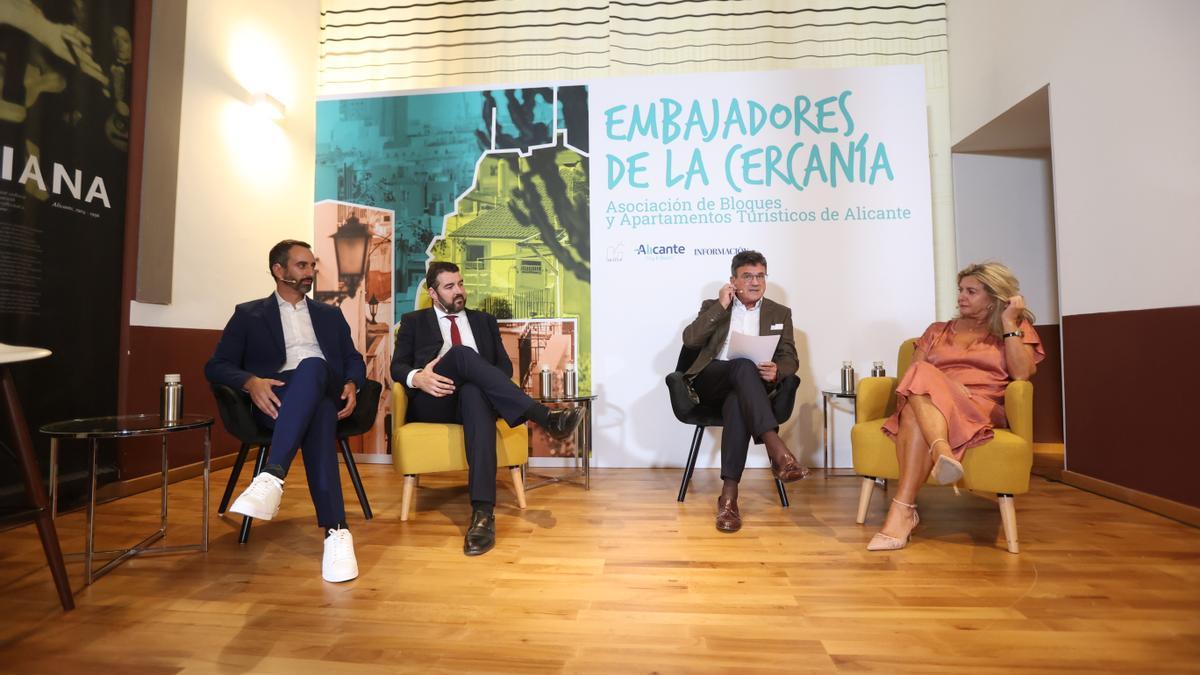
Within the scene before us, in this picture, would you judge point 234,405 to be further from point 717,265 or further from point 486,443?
point 717,265

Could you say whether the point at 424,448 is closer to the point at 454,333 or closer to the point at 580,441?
the point at 454,333

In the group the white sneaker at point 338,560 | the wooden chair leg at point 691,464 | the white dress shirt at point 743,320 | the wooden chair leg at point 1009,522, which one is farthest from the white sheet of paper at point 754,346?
the white sneaker at point 338,560

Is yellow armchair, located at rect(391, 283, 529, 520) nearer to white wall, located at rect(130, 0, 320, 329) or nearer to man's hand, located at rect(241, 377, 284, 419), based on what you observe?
man's hand, located at rect(241, 377, 284, 419)

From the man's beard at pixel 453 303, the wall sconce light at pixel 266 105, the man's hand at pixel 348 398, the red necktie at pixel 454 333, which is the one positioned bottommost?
the man's hand at pixel 348 398

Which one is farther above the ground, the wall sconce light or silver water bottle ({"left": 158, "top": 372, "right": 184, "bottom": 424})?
the wall sconce light

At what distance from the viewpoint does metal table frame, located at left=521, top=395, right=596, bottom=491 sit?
3477mm

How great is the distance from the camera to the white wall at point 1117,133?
2738 millimetres

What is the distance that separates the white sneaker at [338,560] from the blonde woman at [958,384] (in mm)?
1879

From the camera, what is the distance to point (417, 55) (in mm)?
5078

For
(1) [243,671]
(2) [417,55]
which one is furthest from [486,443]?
(2) [417,55]

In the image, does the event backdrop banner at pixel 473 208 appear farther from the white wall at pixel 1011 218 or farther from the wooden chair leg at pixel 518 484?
the white wall at pixel 1011 218

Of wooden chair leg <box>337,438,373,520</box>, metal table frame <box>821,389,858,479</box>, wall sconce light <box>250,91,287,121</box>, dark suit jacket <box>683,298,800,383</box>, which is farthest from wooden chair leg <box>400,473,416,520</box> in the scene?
wall sconce light <box>250,91,287,121</box>

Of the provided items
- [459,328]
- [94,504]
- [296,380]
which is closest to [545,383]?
[459,328]

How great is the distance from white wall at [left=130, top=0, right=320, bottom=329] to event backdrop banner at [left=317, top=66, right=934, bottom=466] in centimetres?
76
